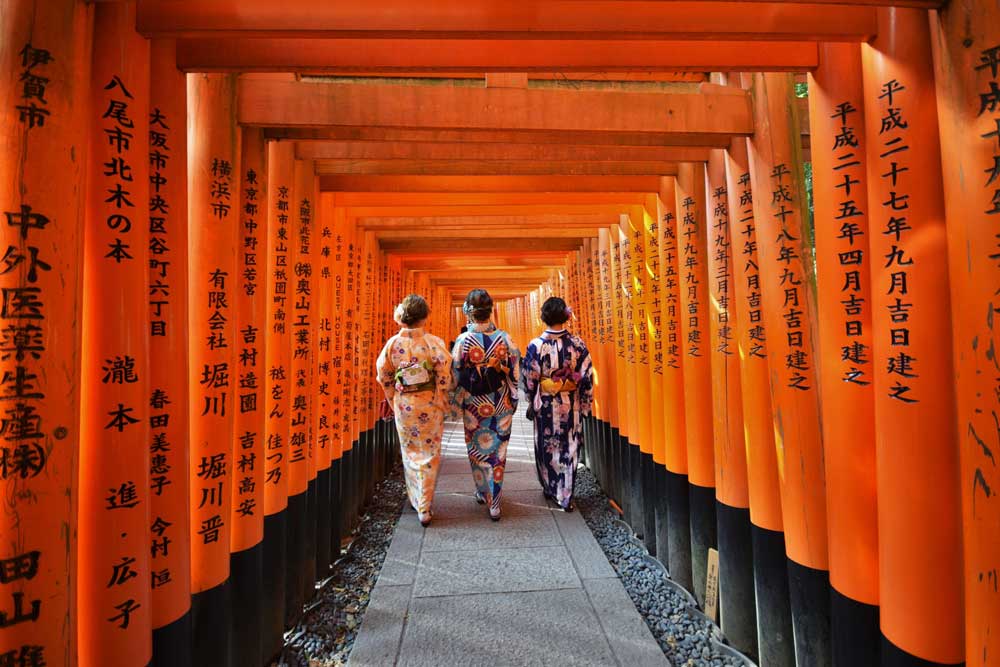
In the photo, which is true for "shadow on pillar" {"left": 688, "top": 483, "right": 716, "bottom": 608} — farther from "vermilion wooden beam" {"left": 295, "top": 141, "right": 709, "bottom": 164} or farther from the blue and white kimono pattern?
"vermilion wooden beam" {"left": 295, "top": 141, "right": 709, "bottom": 164}

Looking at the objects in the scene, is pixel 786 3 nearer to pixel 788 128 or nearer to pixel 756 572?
pixel 788 128

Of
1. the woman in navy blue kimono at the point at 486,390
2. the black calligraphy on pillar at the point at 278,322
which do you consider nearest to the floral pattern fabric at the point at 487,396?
the woman in navy blue kimono at the point at 486,390

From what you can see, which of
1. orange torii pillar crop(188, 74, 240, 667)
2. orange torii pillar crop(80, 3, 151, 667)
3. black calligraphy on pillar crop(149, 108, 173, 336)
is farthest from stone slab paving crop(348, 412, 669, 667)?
black calligraphy on pillar crop(149, 108, 173, 336)

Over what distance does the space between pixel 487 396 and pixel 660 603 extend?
7.94 feet

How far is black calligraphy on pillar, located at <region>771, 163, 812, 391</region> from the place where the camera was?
2153 mm

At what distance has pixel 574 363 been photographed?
5098mm

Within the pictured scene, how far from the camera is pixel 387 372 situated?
4809 mm

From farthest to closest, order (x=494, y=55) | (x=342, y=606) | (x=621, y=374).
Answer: (x=621, y=374), (x=342, y=606), (x=494, y=55)

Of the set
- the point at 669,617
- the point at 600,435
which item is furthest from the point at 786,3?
the point at 600,435

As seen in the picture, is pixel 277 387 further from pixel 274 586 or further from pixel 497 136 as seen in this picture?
pixel 497 136

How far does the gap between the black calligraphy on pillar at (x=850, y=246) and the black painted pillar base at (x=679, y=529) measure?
1.97 metres

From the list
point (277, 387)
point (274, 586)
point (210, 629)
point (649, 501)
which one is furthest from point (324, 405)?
point (649, 501)

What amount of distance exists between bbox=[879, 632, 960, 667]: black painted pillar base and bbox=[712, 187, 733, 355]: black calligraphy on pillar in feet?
5.00

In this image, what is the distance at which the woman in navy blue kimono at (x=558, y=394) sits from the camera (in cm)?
509
